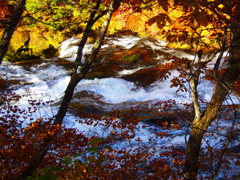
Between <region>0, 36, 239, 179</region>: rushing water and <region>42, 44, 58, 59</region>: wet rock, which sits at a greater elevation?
<region>42, 44, 58, 59</region>: wet rock

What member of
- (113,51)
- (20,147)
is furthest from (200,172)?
(113,51)

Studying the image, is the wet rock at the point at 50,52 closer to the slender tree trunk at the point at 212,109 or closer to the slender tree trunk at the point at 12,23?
the slender tree trunk at the point at 12,23

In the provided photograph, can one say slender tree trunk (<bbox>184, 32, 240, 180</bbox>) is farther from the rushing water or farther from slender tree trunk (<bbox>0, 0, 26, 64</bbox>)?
slender tree trunk (<bbox>0, 0, 26, 64</bbox>)

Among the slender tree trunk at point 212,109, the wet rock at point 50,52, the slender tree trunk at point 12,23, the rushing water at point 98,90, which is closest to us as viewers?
the slender tree trunk at point 212,109

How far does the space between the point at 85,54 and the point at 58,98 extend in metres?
6.76

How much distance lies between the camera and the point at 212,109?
3311 millimetres

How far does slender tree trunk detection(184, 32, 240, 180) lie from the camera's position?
3073 millimetres

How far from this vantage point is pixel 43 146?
13.3ft

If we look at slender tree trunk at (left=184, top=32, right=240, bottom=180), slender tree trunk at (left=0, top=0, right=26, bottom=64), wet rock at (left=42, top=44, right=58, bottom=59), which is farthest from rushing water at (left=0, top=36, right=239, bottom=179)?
slender tree trunk at (left=0, top=0, right=26, bottom=64)

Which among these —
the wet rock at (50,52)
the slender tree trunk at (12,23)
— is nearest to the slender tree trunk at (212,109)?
the slender tree trunk at (12,23)

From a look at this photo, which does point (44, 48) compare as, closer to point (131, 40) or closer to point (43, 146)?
point (131, 40)

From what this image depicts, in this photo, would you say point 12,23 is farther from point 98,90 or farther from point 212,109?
point 98,90

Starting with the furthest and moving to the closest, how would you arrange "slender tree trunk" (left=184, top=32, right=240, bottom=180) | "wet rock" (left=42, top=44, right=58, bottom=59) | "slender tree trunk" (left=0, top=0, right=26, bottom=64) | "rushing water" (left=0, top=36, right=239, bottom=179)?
"wet rock" (left=42, top=44, right=58, bottom=59)
"rushing water" (left=0, top=36, right=239, bottom=179)
"slender tree trunk" (left=0, top=0, right=26, bottom=64)
"slender tree trunk" (left=184, top=32, right=240, bottom=180)

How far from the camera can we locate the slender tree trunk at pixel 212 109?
307cm
